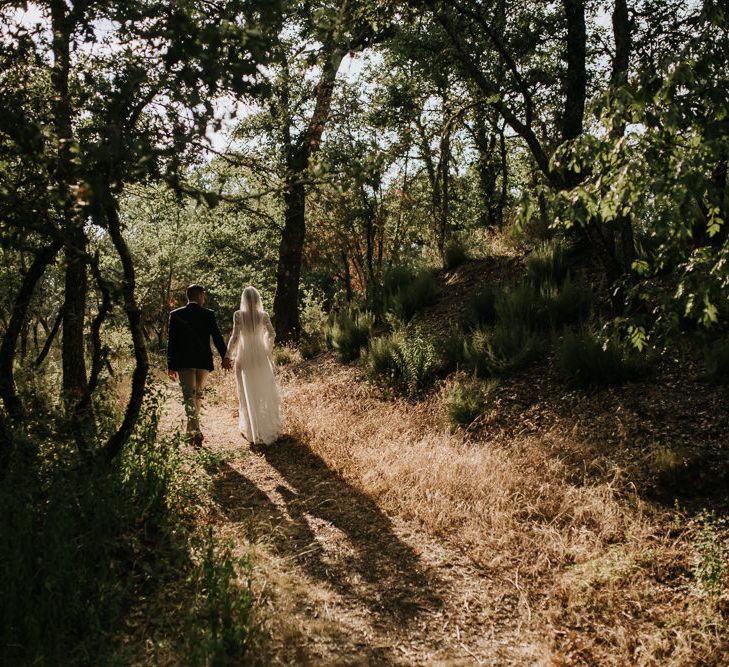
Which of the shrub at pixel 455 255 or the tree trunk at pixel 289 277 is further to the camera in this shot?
the tree trunk at pixel 289 277

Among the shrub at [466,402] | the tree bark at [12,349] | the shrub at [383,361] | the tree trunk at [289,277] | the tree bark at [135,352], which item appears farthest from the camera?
the tree trunk at [289,277]

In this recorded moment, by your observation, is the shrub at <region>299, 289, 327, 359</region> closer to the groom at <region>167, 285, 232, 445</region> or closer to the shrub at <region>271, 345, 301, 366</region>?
the shrub at <region>271, 345, 301, 366</region>

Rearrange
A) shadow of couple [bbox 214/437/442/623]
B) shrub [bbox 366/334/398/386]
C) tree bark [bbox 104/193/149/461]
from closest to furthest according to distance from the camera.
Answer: shadow of couple [bbox 214/437/442/623], tree bark [bbox 104/193/149/461], shrub [bbox 366/334/398/386]

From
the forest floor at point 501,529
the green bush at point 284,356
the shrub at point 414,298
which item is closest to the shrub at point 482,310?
the shrub at point 414,298

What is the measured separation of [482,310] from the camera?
356 inches

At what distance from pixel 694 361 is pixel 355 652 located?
5357 mm

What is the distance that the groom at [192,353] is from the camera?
707 centimetres

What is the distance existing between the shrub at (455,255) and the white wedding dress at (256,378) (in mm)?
5646

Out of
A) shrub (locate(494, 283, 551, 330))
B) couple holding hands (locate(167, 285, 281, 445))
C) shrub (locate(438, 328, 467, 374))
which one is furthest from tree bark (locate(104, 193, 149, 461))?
shrub (locate(494, 283, 551, 330))

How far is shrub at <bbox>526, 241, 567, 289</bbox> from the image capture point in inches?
365

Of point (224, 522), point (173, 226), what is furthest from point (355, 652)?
point (173, 226)

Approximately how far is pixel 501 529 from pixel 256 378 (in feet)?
13.3

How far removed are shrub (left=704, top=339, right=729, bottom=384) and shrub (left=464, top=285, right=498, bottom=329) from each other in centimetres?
332

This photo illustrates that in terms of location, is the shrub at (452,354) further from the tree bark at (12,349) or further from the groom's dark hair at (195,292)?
the tree bark at (12,349)
